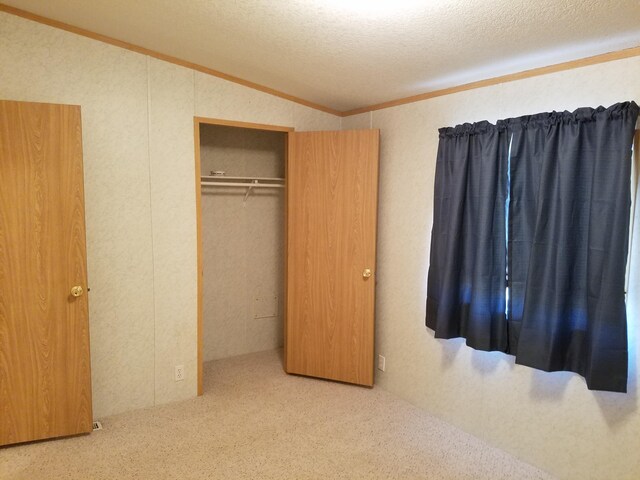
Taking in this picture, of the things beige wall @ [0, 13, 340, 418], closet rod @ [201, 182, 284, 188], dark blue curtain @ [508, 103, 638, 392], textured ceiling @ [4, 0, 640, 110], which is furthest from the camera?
closet rod @ [201, 182, 284, 188]

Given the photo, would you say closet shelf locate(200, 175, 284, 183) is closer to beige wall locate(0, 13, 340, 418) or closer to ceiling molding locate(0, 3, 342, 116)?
beige wall locate(0, 13, 340, 418)

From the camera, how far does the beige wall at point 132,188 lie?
8.36 ft

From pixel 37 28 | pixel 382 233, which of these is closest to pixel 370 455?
pixel 382 233

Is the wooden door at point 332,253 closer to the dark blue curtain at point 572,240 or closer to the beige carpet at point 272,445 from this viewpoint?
the beige carpet at point 272,445

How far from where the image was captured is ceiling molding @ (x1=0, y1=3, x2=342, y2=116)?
2.41m

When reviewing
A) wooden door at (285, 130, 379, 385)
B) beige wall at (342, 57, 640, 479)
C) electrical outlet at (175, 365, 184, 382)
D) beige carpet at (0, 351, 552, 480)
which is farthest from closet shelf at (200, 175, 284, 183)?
beige carpet at (0, 351, 552, 480)

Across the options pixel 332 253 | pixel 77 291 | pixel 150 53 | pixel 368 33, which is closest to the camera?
pixel 368 33

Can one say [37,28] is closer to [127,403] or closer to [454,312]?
[127,403]

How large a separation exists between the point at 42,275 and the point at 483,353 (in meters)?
2.71

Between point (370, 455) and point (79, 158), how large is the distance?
2452 millimetres

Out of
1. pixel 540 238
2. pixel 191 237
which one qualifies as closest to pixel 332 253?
pixel 191 237

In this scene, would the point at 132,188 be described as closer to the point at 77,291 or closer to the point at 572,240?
the point at 77,291

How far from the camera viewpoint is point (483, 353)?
2613mm

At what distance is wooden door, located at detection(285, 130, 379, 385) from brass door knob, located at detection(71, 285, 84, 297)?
5.03 ft
